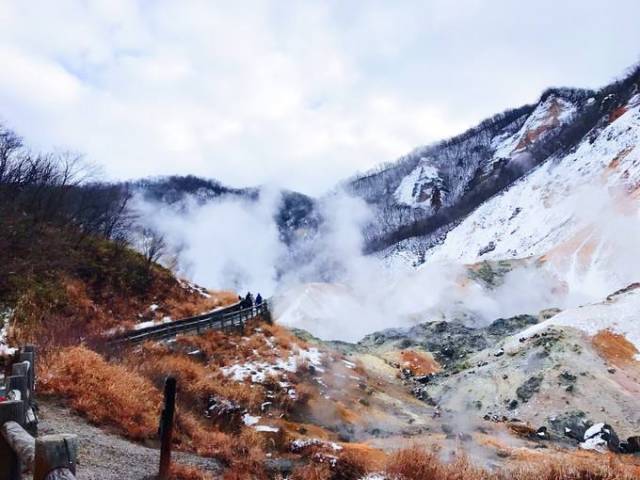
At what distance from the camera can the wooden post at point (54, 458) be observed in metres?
2.96

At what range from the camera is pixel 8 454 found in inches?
152

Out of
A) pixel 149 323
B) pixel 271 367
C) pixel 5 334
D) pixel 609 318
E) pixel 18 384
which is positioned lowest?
pixel 18 384

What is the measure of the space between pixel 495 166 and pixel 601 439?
110m

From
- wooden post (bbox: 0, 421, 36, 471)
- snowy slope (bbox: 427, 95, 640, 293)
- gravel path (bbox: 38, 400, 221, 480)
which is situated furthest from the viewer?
snowy slope (bbox: 427, 95, 640, 293)

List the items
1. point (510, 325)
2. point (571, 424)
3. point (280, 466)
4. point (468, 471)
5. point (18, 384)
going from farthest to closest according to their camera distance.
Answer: point (510, 325), point (571, 424), point (280, 466), point (468, 471), point (18, 384)

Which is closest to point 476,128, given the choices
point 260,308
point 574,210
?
point 574,210

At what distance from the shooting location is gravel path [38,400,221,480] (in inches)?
326

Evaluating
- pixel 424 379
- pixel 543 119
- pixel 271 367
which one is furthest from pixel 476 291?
pixel 543 119

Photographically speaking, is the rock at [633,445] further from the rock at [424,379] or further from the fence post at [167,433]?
the fence post at [167,433]

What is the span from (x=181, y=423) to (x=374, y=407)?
1361cm

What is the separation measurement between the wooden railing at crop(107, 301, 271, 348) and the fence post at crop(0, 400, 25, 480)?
13455 millimetres

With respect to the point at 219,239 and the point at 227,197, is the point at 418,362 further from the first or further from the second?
the point at 227,197

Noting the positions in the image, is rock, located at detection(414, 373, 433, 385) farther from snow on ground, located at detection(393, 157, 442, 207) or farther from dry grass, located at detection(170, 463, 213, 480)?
snow on ground, located at detection(393, 157, 442, 207)

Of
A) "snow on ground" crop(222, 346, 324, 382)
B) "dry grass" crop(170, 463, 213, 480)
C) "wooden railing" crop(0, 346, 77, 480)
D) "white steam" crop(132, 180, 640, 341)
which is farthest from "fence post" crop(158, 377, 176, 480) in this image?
"white steam" crop(132, 180, 640, 341)
